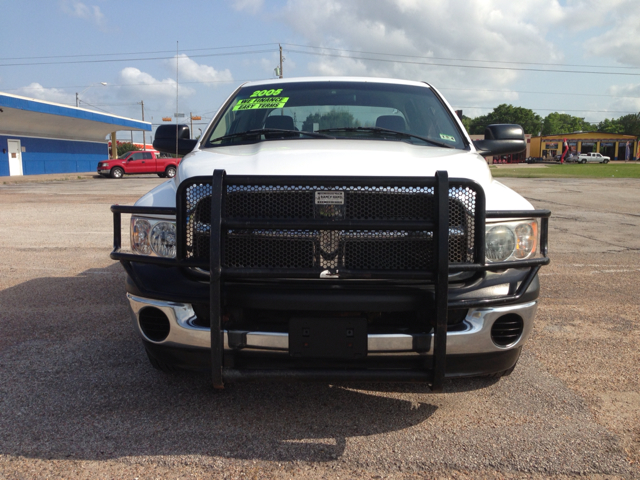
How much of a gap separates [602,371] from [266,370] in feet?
7.26

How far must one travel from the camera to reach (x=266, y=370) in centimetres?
241

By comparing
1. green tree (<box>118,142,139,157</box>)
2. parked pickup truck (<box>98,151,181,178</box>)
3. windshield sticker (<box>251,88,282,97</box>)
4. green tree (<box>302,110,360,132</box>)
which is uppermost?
green tree (<box>118,142,139,157</box>)

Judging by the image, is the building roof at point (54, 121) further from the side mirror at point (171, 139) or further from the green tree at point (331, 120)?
the green tree at point (331, 120)

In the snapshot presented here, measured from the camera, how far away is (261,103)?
13.8 ft

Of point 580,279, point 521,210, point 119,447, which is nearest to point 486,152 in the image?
point 521,210

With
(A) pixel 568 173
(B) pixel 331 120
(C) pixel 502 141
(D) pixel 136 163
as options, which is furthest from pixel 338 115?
(A) pixel 568 173

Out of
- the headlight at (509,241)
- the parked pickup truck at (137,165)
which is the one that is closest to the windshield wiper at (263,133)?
the headlight at (509,241)

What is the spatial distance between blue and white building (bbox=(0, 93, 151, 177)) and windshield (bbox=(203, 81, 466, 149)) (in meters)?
32.1

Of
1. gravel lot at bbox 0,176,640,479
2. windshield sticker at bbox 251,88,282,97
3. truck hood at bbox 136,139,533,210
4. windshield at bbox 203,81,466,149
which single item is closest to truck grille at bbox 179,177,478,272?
truck hood at bbox 136,139,533,210

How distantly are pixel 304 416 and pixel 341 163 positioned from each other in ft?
4.20

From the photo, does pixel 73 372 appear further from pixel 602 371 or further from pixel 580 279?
pixel 580 279

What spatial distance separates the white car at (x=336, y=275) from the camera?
234cm

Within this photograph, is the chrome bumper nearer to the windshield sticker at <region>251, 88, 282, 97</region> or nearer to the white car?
the white car

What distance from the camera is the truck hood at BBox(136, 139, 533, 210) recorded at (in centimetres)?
266
